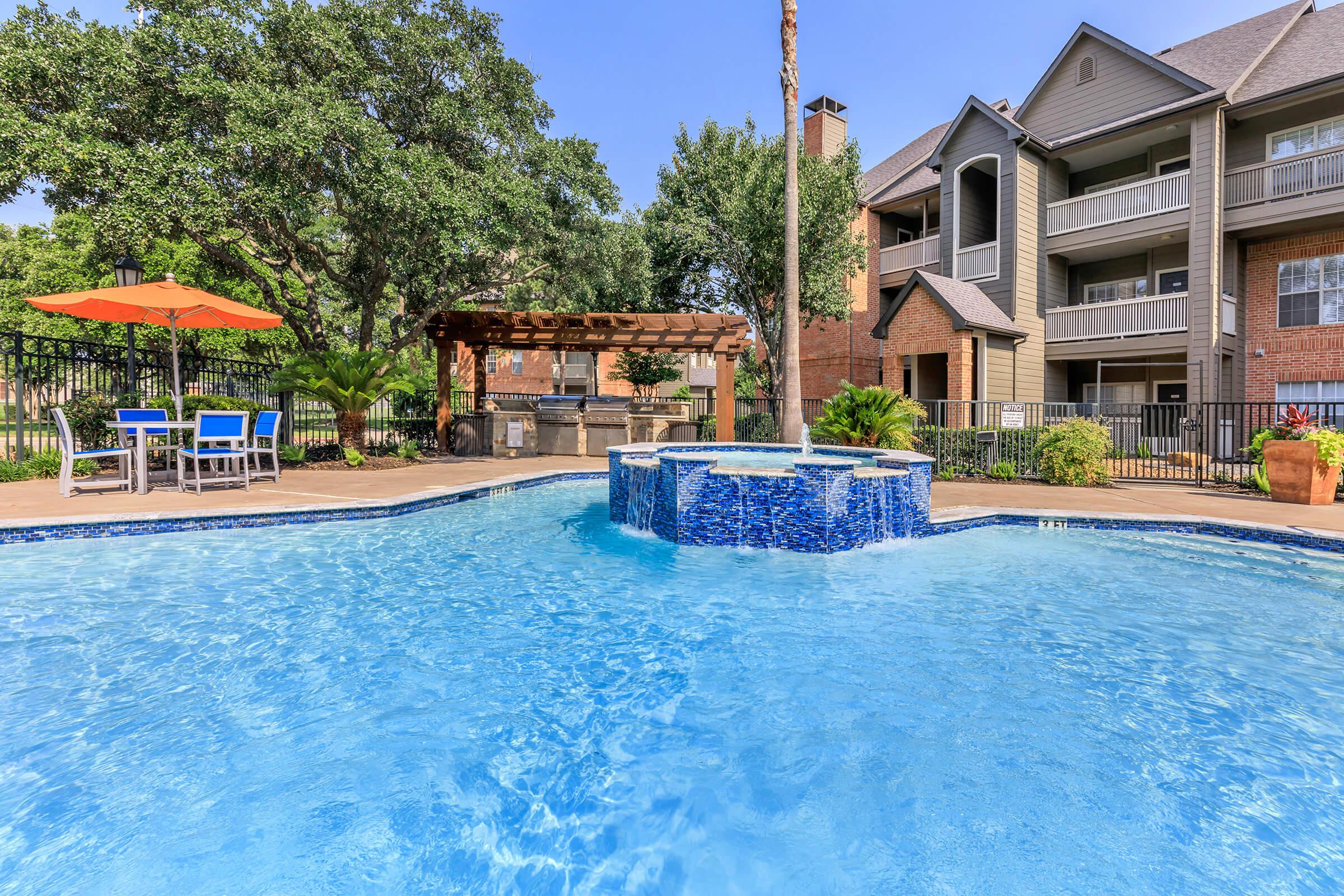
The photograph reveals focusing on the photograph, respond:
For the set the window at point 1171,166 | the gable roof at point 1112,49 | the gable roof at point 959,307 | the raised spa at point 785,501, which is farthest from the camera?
the window at point 1171,166

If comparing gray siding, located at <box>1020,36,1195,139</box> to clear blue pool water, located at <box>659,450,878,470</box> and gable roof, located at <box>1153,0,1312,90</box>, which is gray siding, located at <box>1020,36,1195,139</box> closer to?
gable roof, located at <box>1153,0,1312,90</box>

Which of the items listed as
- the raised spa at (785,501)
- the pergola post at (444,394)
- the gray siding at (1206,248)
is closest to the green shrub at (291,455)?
the pergola post at (444,394)

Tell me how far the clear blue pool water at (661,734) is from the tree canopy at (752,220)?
12.6 m

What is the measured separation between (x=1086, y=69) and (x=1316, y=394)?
33.6 ft

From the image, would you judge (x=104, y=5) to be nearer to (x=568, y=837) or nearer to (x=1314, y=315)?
(x=568, y=837)

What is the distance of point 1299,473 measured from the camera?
8711 millimetres

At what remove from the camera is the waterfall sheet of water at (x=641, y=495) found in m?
7.63

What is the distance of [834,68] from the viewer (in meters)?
17.9

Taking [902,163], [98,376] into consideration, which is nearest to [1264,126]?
[902,163]

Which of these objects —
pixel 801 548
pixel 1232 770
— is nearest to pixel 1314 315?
pixel 801 548

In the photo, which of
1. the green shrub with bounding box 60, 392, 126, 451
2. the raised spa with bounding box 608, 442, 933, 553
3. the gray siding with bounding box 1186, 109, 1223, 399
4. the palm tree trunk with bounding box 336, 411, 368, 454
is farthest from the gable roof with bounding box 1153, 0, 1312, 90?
the green shrub with bounding box 60, 392, 126, 451

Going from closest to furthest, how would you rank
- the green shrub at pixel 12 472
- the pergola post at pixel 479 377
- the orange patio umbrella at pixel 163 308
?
the orange patio umbrella at pixel 163 308, the green shrub at pixel 12 472, the pergola post at pixel 479 377

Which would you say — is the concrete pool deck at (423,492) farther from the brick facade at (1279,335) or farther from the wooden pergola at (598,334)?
the brick facade at (1279,335)

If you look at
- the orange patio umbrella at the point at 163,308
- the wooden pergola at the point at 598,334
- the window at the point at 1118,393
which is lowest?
the window at the point at 1118,393
